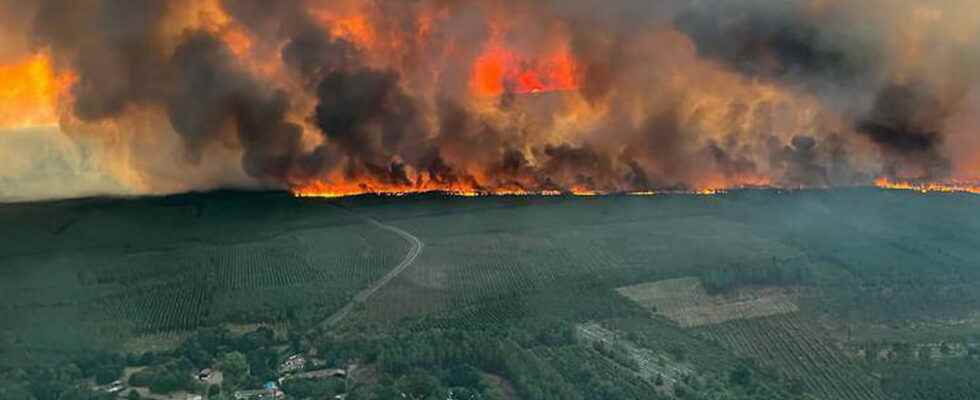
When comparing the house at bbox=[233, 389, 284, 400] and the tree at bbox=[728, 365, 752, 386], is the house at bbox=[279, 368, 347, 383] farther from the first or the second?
the tree at bbox=[728, 365, 752, 386]

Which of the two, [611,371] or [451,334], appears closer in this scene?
[611,371]

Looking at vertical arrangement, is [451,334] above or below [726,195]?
below

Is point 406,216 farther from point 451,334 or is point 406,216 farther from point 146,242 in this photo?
point 451,334

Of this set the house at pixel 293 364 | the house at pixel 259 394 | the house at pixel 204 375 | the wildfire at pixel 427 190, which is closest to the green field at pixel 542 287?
the house at pixel 293 364

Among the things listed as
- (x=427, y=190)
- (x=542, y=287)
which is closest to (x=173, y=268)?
(x=542, y=287)

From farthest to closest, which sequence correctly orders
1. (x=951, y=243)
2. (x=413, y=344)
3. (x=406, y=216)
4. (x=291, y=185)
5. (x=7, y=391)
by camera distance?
1. (x=291, y=185)
2. (x=406, y=216)
3. (x=951, y=243)
4. (x=413, y=344)
5. (x=7, y=391)

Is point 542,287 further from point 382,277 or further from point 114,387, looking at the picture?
point 114,387

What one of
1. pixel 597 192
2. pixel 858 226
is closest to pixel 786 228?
pixel 858 226
